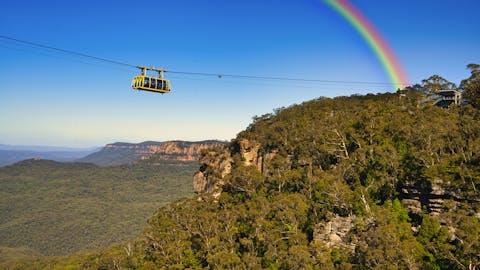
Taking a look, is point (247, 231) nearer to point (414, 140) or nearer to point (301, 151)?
point (301, 151)

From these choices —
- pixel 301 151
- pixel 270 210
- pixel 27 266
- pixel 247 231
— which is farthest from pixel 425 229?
pixel 27 266

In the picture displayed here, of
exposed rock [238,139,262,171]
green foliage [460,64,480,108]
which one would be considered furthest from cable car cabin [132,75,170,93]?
green foliage [460,64,480,108]

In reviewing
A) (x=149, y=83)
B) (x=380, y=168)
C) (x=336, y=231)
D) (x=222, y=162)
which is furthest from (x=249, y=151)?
(x=149, y=83)

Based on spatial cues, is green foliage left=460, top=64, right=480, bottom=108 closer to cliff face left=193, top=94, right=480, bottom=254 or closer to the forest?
the forest

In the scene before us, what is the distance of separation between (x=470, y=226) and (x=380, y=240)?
591cm

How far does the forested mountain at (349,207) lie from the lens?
24875mm

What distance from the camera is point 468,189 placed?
2656 centimetres

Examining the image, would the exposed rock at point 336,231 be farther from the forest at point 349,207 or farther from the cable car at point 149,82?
the cable car at point 149,82

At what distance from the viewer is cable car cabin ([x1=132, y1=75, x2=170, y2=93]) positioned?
2706 cm

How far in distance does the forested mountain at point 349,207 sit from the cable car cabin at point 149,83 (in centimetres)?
1631

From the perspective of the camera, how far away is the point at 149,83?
2736 cm

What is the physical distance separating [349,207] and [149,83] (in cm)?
2130

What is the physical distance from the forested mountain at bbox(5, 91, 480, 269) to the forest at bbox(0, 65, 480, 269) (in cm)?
11

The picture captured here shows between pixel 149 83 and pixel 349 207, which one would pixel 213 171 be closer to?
pixel 349 207
